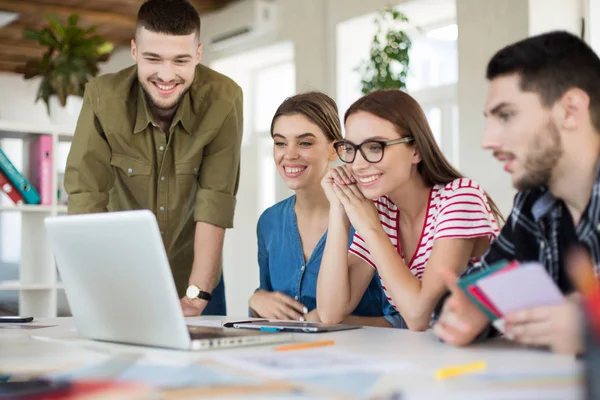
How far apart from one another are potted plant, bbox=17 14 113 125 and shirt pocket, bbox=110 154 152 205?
172 centimetres

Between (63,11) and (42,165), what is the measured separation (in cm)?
317

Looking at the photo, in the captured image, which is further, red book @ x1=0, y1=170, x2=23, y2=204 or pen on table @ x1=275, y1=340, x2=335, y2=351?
red book @ x1=0, y1=170, x2=23, y2=204

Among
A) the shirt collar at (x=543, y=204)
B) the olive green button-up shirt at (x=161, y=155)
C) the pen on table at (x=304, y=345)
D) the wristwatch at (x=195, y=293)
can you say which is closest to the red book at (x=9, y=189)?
the olive green button-up shirt at (x=161, y=155)

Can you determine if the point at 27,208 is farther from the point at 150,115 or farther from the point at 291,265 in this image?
the point at 291,265

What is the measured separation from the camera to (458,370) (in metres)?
0.93

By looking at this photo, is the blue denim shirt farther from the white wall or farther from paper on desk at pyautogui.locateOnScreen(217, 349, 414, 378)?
the white wall

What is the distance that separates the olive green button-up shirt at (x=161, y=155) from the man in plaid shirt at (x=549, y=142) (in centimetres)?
121

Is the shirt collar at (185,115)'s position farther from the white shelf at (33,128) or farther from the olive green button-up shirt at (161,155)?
the white shelf at (33,128)

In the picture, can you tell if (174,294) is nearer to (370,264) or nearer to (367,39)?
(370,264)

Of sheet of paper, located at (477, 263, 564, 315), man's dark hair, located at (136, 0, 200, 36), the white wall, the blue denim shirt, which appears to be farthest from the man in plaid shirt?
the white wall

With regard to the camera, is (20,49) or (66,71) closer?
(66,71)

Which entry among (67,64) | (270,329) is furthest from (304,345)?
(67,64)

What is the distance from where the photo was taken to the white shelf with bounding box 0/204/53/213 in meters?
3.61

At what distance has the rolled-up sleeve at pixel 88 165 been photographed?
7.48 ft
